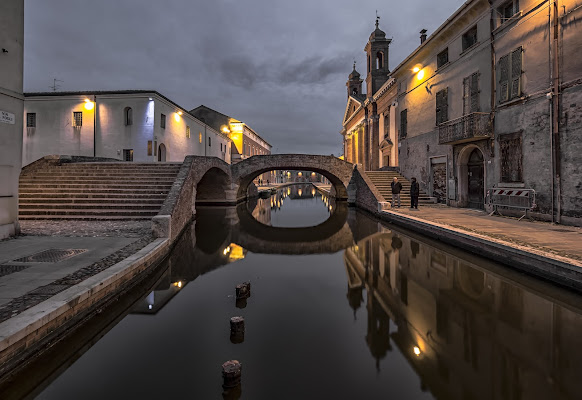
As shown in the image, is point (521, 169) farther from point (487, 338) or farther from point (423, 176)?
point (487, 338)

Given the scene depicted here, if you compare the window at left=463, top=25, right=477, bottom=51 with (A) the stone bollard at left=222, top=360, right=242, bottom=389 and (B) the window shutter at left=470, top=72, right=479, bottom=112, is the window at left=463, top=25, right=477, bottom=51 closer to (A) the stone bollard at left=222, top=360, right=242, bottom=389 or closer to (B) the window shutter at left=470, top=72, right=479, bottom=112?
(B) the window shutter at left=470, top=72, right=479, bottom=112

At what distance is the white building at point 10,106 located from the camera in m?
7.30

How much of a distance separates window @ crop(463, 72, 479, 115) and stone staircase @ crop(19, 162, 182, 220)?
43.7ft

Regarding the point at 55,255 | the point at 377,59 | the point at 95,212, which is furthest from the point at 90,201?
the point at 377,59

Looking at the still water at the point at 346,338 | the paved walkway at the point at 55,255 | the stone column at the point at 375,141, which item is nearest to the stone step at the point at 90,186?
the paved walkway at the point at 55,255

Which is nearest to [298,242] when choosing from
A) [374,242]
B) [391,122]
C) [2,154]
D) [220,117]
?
[374,242]

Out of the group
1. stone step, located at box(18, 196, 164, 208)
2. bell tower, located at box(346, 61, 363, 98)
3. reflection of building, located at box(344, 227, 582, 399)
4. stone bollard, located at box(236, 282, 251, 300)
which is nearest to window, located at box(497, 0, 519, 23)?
reflection of building, located at box(344, 227, 582, 399)

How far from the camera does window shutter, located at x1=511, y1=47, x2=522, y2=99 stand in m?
11.4

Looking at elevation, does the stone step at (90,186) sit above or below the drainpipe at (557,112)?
below

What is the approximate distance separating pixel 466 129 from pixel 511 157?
7.67ft

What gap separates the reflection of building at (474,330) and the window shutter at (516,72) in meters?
8.26

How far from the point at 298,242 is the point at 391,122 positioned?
17.6m

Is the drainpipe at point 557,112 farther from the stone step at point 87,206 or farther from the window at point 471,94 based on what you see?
the stone step at point 87,206

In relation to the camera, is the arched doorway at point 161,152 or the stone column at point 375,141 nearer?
the arched doorway at point 161,152
